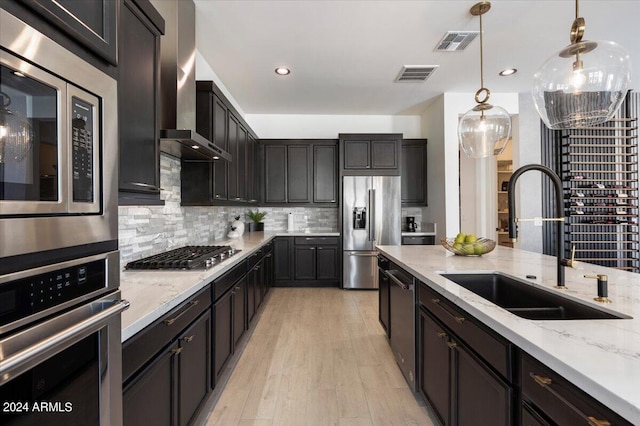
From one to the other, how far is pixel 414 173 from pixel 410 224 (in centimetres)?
88

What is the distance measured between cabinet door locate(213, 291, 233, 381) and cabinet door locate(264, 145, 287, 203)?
319cm

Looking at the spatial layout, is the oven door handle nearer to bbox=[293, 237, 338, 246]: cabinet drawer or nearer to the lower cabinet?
the lower cabinet

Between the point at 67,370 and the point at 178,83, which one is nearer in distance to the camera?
the point at 67,370

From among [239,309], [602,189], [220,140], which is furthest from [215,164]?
[602,189]

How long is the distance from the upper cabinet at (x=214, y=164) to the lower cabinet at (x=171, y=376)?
1388mm

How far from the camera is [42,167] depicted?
26.1 inches

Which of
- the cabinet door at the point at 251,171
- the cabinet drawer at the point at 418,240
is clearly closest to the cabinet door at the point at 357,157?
the cabinet drawer at the point at 418,240

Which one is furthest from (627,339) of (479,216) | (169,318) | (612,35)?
(479,216)

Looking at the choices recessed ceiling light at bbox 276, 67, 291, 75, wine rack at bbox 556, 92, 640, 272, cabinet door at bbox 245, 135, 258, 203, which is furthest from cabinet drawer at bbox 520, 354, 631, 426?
wine rack at bbox 556, 92, 640, 272

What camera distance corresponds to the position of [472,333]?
1.31m

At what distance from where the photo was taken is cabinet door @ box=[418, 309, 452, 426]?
1583mm

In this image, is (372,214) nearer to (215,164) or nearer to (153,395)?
(215,164)

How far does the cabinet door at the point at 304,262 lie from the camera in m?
5.24

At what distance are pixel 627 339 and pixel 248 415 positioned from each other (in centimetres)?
194
